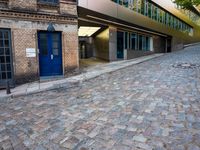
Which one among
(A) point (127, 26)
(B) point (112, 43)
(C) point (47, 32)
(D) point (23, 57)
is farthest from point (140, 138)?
(A) point (127, 26)

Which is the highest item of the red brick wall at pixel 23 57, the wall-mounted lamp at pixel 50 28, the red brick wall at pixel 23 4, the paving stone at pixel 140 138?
the red brick wall at pixel 23 4

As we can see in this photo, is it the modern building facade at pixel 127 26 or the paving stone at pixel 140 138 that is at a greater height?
the modern building facade at pixel 127 26

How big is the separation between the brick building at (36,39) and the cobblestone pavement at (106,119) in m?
2.79

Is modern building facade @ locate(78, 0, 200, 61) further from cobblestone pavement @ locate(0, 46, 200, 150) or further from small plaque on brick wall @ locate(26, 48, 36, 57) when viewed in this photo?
cobblestone pavement @ locate(0, 46, 200, 150)

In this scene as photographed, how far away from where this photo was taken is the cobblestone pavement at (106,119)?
3936mm

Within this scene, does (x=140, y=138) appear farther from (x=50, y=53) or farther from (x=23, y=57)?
(x=50, y=53)

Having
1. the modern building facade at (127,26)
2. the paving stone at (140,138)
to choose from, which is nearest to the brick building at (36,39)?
the modern building facade at (127,26)

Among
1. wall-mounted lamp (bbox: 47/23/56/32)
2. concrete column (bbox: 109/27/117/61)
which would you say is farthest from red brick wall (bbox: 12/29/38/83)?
concrete column (bbox: 109/27/117/61)

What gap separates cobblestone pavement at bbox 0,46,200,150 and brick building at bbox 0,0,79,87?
2788 millimetres

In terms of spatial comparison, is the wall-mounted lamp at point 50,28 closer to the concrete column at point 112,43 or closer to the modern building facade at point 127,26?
the modern building facade at point 127,26

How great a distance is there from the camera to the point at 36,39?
10.3m

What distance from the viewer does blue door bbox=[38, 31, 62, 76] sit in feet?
34.8

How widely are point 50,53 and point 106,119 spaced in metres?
6.97

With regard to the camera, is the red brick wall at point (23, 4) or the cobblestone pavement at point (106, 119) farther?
Result: the red brick wall at point (23, 4)
